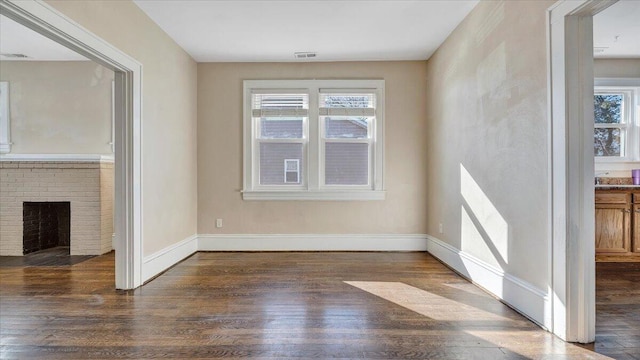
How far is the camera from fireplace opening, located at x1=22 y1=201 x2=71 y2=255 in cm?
439

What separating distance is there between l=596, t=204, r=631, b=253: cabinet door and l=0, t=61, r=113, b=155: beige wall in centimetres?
665

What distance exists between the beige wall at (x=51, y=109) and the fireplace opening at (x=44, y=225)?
32.3 inches

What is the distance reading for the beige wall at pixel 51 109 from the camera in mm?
4547

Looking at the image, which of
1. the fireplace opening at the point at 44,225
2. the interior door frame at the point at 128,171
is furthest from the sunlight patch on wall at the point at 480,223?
the fireplace opening at the point at 44,225

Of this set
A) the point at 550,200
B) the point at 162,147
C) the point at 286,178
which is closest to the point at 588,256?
the point at 550,200

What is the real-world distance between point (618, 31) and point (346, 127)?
322 cm

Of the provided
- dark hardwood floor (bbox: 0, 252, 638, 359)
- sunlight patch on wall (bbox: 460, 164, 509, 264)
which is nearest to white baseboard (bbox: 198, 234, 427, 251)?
dark hardwood floor (bbox: 0, 252, 638, 359)

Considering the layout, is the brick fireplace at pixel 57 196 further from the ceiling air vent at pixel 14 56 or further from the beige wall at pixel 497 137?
the beige wall at pixel 497 137

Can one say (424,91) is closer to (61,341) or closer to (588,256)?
(588,256)

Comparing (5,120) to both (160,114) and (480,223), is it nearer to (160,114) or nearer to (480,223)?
(160,114)

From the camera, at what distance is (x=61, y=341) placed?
202 centimetres

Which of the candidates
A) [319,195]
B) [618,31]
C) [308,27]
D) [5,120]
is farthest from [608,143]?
[5,120]

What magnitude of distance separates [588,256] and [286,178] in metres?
3.39

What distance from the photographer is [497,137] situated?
2.69m
